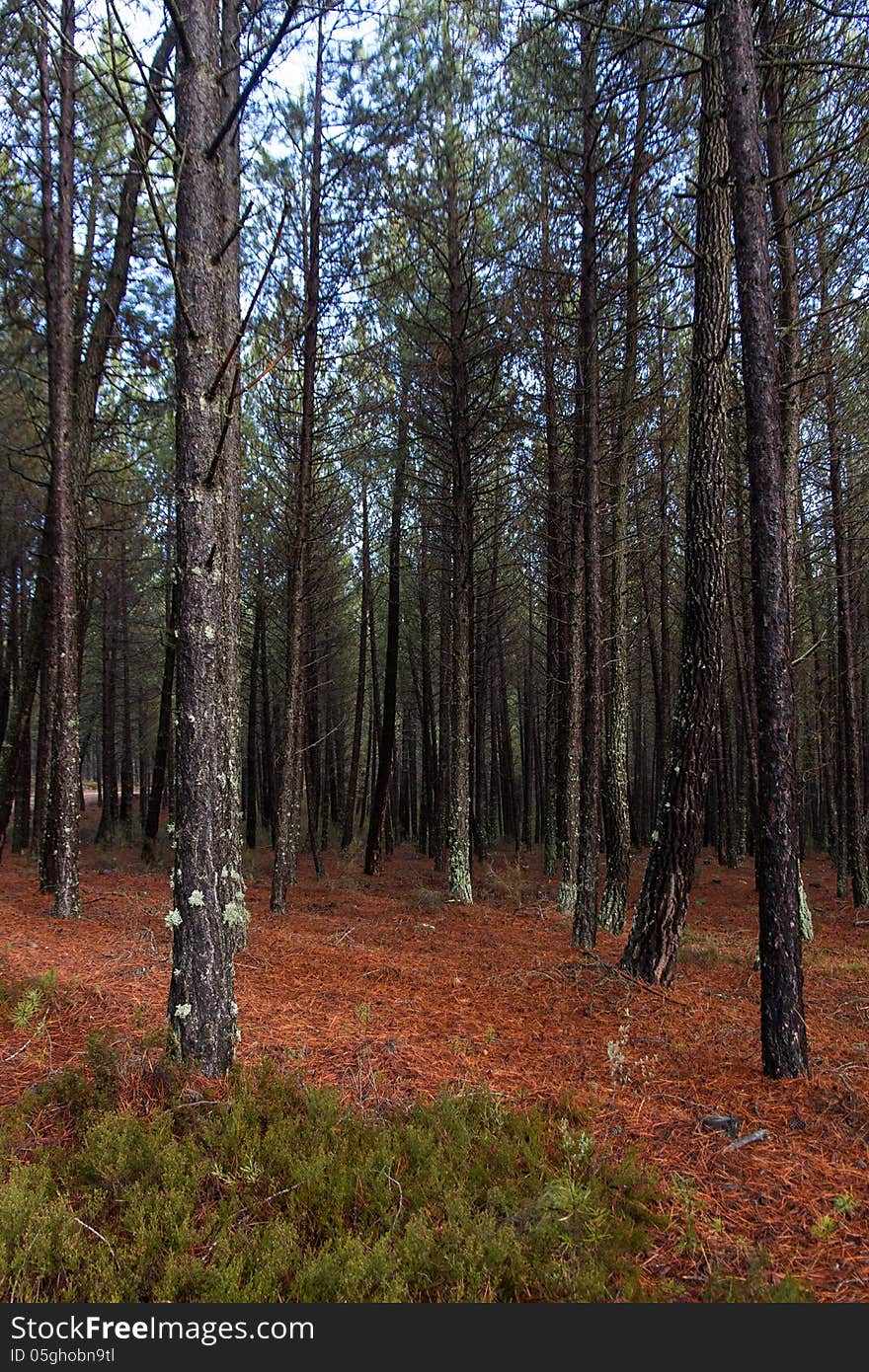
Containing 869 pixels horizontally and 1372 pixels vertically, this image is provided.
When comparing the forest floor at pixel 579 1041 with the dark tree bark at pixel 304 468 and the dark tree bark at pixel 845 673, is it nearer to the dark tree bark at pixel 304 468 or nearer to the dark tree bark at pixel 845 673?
the dark tree bark at pixel 304 468

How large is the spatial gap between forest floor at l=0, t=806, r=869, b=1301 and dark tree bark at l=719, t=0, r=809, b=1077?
0.56 meters

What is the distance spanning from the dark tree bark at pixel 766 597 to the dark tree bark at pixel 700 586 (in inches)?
50.2

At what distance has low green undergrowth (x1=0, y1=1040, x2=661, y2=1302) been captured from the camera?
8.52 feet

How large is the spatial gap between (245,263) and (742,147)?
6116mm

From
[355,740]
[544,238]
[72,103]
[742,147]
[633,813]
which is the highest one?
[72,103]

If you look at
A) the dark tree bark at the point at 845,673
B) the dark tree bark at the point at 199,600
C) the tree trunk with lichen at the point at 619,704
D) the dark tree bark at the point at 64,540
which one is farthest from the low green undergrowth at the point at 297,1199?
the dark tree bark at the point at 845,673

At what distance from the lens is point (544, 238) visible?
913 centimetres

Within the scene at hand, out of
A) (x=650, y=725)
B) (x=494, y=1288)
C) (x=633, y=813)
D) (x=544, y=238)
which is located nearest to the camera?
(x=494, y=1288)

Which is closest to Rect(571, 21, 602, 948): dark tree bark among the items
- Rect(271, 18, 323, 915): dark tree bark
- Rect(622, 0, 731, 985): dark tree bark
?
Rect(622, 0, 731, 985): dark tree bark

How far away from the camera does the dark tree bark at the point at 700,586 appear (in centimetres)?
580

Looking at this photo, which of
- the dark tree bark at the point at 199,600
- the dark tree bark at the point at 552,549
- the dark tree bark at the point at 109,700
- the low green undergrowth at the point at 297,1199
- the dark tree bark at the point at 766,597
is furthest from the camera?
the dark tree bark at the point at 109,700

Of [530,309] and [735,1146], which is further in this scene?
[530,309]

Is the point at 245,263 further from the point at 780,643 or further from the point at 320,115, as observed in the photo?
the point at 780,643

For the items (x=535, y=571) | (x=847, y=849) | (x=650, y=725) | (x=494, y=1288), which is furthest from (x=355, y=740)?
(x=650, y=725)
